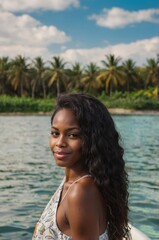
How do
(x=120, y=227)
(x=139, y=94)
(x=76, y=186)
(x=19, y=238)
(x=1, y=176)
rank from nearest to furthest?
(x=76, y=186) < (x=120, y=227) < (x=19, y=238) < (x=1, y=176) < (x=139, y=94)

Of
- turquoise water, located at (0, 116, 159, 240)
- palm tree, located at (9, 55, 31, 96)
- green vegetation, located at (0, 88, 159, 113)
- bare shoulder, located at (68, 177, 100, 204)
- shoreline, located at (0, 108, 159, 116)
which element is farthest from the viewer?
palm tree, located at (9, 55, 31, 96)

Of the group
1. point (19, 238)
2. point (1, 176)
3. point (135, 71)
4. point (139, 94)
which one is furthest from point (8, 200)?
point (135, 71)

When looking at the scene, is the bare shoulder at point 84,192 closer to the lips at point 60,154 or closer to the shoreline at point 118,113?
the lips at point 60,154

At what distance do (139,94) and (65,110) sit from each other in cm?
6646

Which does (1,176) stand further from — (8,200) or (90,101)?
(90,101)

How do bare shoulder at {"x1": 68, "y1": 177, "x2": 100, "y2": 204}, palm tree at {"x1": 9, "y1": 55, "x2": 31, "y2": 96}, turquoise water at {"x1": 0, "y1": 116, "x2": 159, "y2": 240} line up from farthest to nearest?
palm tree at {"x1": 9, "y1": 55, "x2": 31, "y2": 96}, turquoise water at {"x1": 0, "y1": 116, "x2": 159, "y2": 240}, bare shoulder at {"x1": 68, "y1": 177, "x2": 100, "y2": 204}

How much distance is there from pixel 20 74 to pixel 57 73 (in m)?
5.35

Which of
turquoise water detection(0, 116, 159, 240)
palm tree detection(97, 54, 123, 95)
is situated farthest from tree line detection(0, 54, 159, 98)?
turquoise water detection(0, 116, 159, 240)

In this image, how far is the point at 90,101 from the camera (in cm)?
231

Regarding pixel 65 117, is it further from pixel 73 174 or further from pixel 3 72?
pixel 3 72

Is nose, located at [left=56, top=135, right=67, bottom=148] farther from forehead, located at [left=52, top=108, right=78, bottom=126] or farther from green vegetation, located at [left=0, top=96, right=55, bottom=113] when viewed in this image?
green vegetation, located at [left=0, top=96, right=55, bottom=113]

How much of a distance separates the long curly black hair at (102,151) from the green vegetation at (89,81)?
6266cm

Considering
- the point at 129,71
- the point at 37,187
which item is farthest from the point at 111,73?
the point at 37,187

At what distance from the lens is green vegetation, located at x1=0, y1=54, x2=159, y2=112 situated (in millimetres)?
67125
